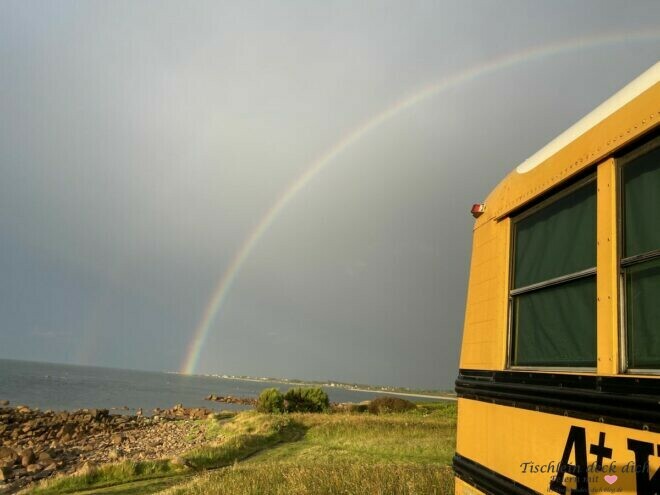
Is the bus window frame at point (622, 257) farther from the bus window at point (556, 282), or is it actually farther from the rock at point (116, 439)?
the rock at point (116, 439)

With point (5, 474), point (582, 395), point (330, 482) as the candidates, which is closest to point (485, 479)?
point (582, 395)

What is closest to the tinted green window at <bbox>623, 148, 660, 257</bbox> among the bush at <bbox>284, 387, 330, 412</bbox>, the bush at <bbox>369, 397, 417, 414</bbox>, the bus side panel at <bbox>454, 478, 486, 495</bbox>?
the bus side panel at <bbox>454, 478, 486, 495</bbox>

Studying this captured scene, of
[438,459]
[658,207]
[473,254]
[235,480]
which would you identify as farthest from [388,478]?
[658,207]

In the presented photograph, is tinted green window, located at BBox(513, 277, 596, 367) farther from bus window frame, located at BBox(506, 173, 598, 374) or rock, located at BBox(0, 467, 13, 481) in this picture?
rock, located at BBox(0, 467, 13, 481)

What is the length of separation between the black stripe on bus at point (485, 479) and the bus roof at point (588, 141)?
5.80ft

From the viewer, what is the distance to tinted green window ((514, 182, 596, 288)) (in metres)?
2.91

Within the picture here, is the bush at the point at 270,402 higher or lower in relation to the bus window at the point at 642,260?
lower

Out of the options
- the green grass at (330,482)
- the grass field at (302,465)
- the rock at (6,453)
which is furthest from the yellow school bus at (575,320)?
the rock at (6,453)

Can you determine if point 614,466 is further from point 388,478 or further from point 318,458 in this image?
point 318,458

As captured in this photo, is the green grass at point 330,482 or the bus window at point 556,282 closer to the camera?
the bus window at point 556,282

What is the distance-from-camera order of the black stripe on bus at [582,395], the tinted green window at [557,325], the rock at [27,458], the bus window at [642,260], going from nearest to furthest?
the black stripe on bus at [582,395], the bus window at [642,260], the tinted green window at [557,325], the rock at [27,458]

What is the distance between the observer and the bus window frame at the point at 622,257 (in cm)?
242

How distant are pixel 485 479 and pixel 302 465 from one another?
7.69m

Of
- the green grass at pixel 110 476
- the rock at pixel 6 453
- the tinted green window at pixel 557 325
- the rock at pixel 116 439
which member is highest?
the tinted green window at pixel 557 325
